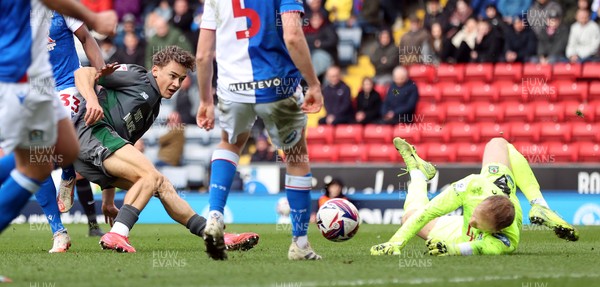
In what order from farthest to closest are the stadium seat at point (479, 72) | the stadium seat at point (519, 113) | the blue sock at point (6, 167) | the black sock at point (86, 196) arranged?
1. the stadium seat at point (479, 72)
2. the stadium seat at point (519, 113)
3. the black sock at point (86, 196)
4. the blue sock at point (6, 167)

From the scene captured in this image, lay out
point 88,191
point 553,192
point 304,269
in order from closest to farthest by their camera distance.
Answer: point 304,269 < point 88,191 < point 553,192

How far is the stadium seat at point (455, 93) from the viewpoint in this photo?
1983cm

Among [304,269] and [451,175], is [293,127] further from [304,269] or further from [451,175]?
[451,175]

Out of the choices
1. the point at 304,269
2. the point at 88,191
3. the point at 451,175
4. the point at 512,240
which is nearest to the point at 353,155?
the point at 451,175

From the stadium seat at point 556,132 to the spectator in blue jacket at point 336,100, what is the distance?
3423 mm

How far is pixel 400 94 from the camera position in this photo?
18703 mm

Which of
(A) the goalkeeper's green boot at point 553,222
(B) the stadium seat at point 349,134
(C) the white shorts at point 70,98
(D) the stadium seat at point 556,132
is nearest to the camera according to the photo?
(A) the goalkeeper's green boot at point 553,222

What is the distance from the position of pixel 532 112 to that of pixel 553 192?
10.7ft

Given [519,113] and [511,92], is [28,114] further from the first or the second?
[511,92]

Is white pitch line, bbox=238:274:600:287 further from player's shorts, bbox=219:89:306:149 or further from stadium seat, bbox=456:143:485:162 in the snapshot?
stadium seat, bbox=456:143:485:162

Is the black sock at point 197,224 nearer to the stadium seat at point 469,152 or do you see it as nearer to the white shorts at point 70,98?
the white shorts at point 70,98

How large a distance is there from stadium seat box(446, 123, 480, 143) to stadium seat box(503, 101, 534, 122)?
633 mm

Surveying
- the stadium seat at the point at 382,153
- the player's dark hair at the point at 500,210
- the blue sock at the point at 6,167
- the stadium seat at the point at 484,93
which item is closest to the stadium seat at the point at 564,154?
the stadium seat at the point at 484,93

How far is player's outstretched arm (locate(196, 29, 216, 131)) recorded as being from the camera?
7770 millimetres
